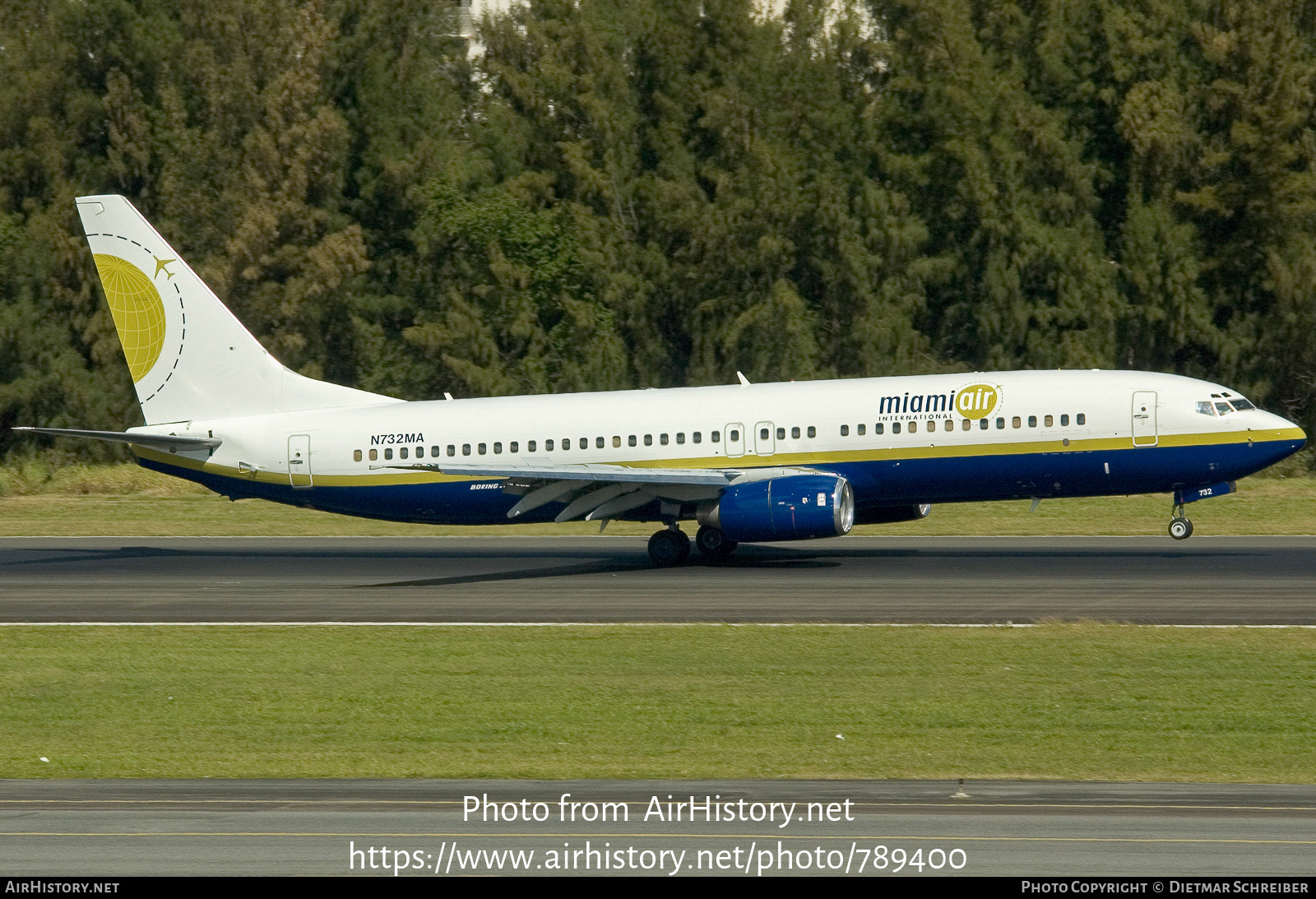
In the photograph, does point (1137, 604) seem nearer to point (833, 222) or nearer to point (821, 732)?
point (821, 732)

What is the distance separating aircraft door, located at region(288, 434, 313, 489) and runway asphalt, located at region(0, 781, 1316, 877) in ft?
66.9

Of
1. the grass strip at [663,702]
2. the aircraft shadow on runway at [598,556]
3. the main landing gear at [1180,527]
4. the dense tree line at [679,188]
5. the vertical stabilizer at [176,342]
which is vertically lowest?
the aircraft shadow on runway at [598,556]

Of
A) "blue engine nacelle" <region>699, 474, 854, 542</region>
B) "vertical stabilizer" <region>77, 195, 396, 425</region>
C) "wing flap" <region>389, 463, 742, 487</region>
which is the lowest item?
"blue engine nacelle" <region>699, 474, 854, 542</region>

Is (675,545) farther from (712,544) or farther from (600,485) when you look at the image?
(600,485)

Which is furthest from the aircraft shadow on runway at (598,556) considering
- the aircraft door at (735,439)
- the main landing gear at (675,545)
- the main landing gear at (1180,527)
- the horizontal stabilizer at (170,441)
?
the horizontal stabilizer at (170,441)

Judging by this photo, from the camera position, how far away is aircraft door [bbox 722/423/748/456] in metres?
33.0

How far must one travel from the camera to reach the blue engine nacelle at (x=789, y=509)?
1212 inches

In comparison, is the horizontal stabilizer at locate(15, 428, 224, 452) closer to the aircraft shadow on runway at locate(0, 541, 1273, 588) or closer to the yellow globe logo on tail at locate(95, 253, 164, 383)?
the yellow globe logo on tail at locate(95, 253, 164, 383)

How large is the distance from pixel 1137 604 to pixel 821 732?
1059cm

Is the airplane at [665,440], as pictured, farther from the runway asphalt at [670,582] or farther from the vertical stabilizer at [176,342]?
the runway asphalt at [670,582]

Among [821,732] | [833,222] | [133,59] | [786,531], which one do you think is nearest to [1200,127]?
[833,222]

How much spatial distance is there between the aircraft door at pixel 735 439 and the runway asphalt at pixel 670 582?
241 cm

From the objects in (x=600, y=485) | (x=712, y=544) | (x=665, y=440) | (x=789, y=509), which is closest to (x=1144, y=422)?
(x=789, y=509)

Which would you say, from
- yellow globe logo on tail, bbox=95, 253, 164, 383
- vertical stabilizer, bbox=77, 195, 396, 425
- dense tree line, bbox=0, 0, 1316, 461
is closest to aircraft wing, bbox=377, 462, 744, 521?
vertical stabilizer, bbox=77, 195, 396, 425
